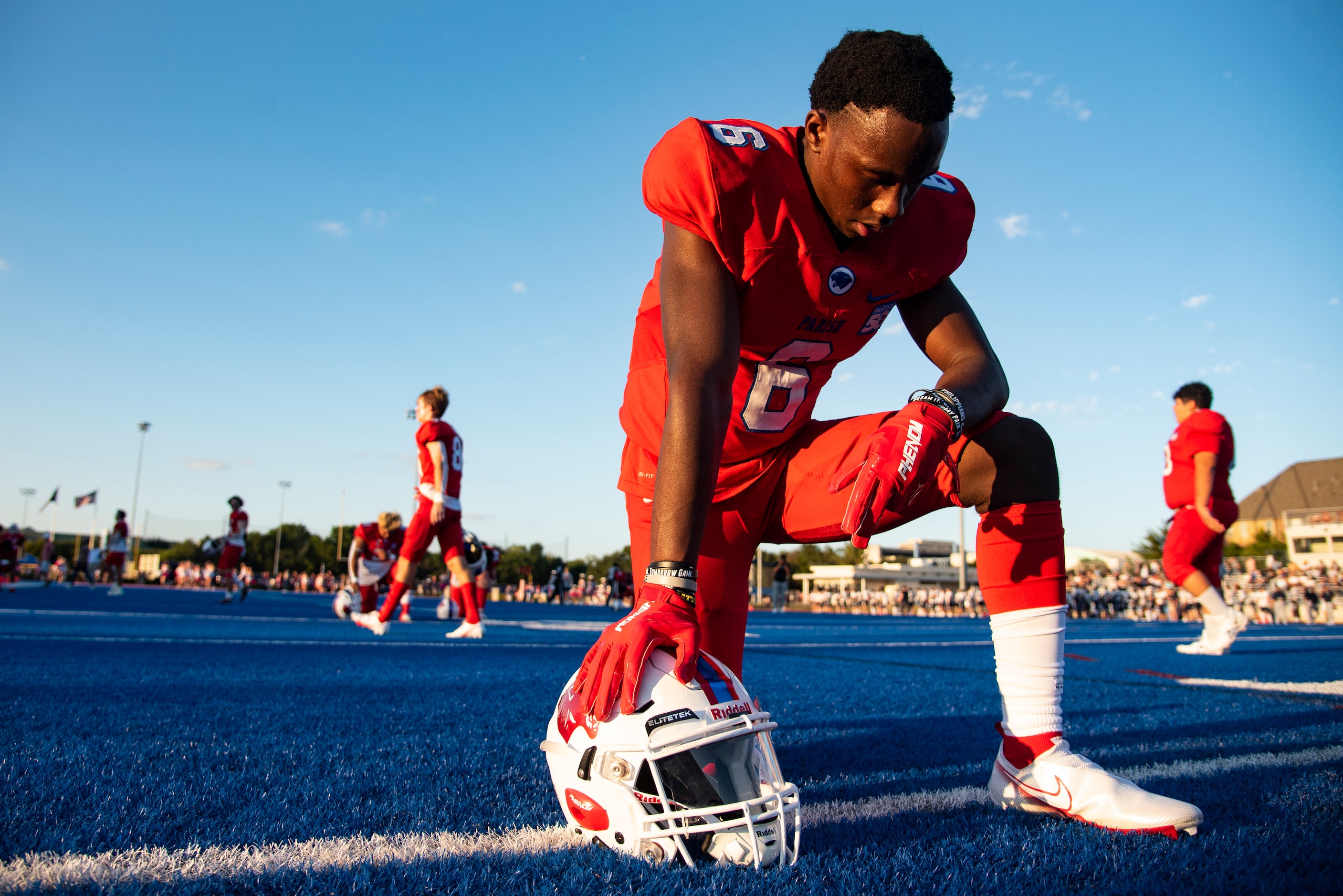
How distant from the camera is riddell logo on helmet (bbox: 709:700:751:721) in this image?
1.49 meters

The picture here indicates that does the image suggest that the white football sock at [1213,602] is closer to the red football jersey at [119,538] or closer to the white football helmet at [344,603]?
the white football helmet at [344,603]

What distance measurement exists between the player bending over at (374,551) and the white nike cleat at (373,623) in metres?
2.66

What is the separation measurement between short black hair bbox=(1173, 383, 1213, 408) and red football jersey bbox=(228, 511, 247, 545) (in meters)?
14.8

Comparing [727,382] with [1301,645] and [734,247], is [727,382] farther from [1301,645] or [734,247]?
[1301,645]

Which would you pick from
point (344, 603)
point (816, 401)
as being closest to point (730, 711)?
point (816, 401)

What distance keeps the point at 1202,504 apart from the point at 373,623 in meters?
8.09

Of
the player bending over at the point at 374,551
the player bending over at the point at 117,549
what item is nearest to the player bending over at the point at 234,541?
the player bending over at the point at 117,549

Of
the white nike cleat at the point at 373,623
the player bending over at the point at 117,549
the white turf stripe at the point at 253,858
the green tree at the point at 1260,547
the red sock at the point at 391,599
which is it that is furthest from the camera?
the green tree at the point at 1260,547

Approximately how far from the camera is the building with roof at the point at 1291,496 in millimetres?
64688

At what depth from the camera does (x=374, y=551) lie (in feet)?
37.7

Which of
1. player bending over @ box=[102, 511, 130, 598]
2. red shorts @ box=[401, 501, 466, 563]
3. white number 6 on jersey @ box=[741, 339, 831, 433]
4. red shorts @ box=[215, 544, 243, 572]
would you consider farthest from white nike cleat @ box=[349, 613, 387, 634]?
player bending over @ box=[102, 511, 130, 598]

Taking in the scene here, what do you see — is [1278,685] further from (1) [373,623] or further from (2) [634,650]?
(1) [373,623]

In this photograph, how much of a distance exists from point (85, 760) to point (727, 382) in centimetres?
206

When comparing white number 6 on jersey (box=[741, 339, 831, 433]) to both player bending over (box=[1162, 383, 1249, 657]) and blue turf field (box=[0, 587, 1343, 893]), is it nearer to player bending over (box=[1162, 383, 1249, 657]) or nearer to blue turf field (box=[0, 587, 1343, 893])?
blue turf field (box=[0, 587, 1343, 893])
